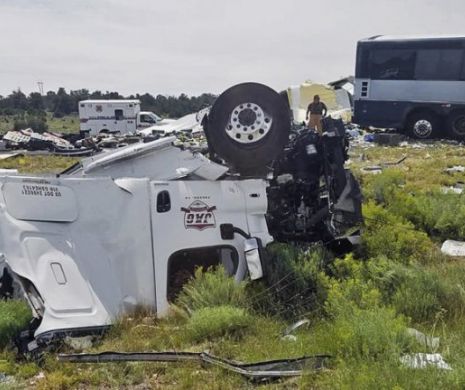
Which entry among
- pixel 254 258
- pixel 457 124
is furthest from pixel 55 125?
pixel 254 258

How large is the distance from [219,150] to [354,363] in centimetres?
246

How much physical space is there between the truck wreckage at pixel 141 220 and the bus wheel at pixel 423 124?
552 inches

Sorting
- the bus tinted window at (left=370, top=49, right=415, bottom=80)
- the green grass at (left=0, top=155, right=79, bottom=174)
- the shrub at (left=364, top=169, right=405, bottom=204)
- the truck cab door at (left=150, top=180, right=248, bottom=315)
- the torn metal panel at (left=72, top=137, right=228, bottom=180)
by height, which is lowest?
the green grass at (left=0, top=155, right=79, bottom=174)

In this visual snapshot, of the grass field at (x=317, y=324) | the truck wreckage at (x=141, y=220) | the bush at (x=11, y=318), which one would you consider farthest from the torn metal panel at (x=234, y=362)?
the bush at (x=11, y=318)

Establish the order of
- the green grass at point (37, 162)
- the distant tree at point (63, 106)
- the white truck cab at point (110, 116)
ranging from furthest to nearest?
the distant tree at point (63, 106) < the white truck cab at point (110, 116) < the green grass at point (37, 162)

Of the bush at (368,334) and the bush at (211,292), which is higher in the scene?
the bush at (368,334)

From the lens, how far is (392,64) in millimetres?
17719

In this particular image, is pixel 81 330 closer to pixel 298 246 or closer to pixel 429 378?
pixel 298 246

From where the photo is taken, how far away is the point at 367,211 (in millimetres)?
6117

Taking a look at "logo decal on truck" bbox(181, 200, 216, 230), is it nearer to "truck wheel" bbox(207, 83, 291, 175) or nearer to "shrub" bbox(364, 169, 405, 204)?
"truck wheel" bbox(207, 83, 291, 175)

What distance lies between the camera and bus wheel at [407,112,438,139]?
17812 millimetres

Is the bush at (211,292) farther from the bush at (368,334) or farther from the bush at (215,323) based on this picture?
the bush at (368,334)

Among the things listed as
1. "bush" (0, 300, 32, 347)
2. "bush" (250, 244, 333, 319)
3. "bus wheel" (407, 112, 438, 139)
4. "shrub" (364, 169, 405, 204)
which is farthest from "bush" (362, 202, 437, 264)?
"bus wheel" (407, 112, 438, 139)

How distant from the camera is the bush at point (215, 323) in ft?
12.9
